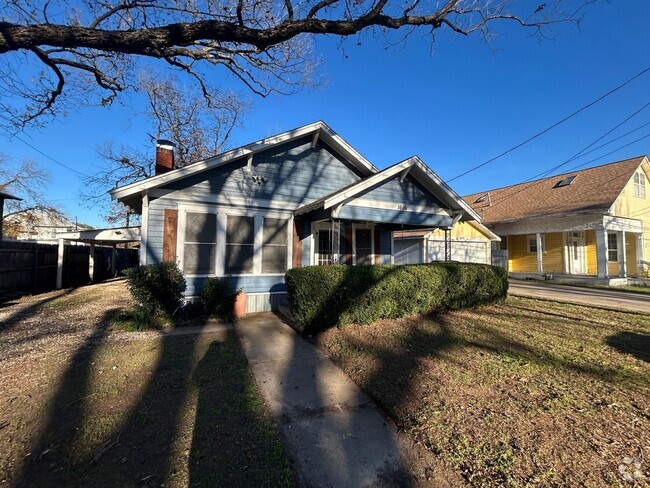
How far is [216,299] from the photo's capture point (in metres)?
7.77

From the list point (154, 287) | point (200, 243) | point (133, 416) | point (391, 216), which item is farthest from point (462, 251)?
point (133, 416)

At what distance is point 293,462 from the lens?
8.77 feet

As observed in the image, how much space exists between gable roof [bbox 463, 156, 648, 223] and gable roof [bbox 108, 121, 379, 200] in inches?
529

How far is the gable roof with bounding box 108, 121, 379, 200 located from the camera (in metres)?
7.26

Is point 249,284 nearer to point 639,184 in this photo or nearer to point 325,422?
point 325,422

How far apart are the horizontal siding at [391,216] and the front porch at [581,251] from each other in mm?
11564

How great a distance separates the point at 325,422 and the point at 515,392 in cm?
229

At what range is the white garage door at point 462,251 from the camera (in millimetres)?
18359

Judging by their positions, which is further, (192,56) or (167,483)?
(192,56)

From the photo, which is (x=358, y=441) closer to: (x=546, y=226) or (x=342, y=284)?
(x=342, y=284)

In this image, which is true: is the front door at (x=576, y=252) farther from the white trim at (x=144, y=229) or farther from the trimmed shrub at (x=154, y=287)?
the white trim at (x=144, y=229)

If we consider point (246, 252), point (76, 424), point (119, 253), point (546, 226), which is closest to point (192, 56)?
point (246, 252)

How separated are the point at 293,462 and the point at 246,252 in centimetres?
644

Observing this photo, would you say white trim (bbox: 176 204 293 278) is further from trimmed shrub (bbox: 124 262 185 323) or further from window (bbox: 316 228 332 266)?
window (bbox: 316 228 332 266)
